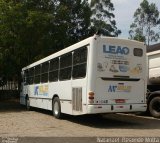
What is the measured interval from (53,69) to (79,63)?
3639mm

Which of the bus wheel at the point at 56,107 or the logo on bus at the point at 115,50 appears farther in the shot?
the bus wheel at the point at 56,107

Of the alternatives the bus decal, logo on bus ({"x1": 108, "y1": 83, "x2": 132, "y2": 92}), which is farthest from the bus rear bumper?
the bus decal

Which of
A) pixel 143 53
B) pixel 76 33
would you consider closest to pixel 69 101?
pixel 143 53

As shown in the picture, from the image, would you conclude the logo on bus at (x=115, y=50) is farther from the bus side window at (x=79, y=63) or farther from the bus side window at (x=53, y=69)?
the bus side window at (x=53, y=69)

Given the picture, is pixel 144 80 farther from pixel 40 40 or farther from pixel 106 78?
pixel 40 40

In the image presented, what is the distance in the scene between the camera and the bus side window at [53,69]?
17727mm

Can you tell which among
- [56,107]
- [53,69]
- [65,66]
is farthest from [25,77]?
[65,66]

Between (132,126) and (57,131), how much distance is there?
2885 mm

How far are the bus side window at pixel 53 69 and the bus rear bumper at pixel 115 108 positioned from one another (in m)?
4.24

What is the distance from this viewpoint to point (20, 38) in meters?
26.7

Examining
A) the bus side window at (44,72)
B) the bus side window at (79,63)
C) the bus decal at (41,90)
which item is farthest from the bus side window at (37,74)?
the bus side window at (79,63)

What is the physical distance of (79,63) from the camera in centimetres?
1486

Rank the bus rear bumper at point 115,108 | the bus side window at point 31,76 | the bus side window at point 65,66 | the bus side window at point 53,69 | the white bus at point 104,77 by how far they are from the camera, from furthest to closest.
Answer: the bus side window at point 31,76
the bus side window at point 53,69
the bus side window at point 65,66
the white bus at point 104,77
the bus rear bumper at point 115,108

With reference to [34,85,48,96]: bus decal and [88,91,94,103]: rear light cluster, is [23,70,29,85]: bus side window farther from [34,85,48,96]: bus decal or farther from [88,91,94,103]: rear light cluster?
[88,91,94,103]: rear light cluster
